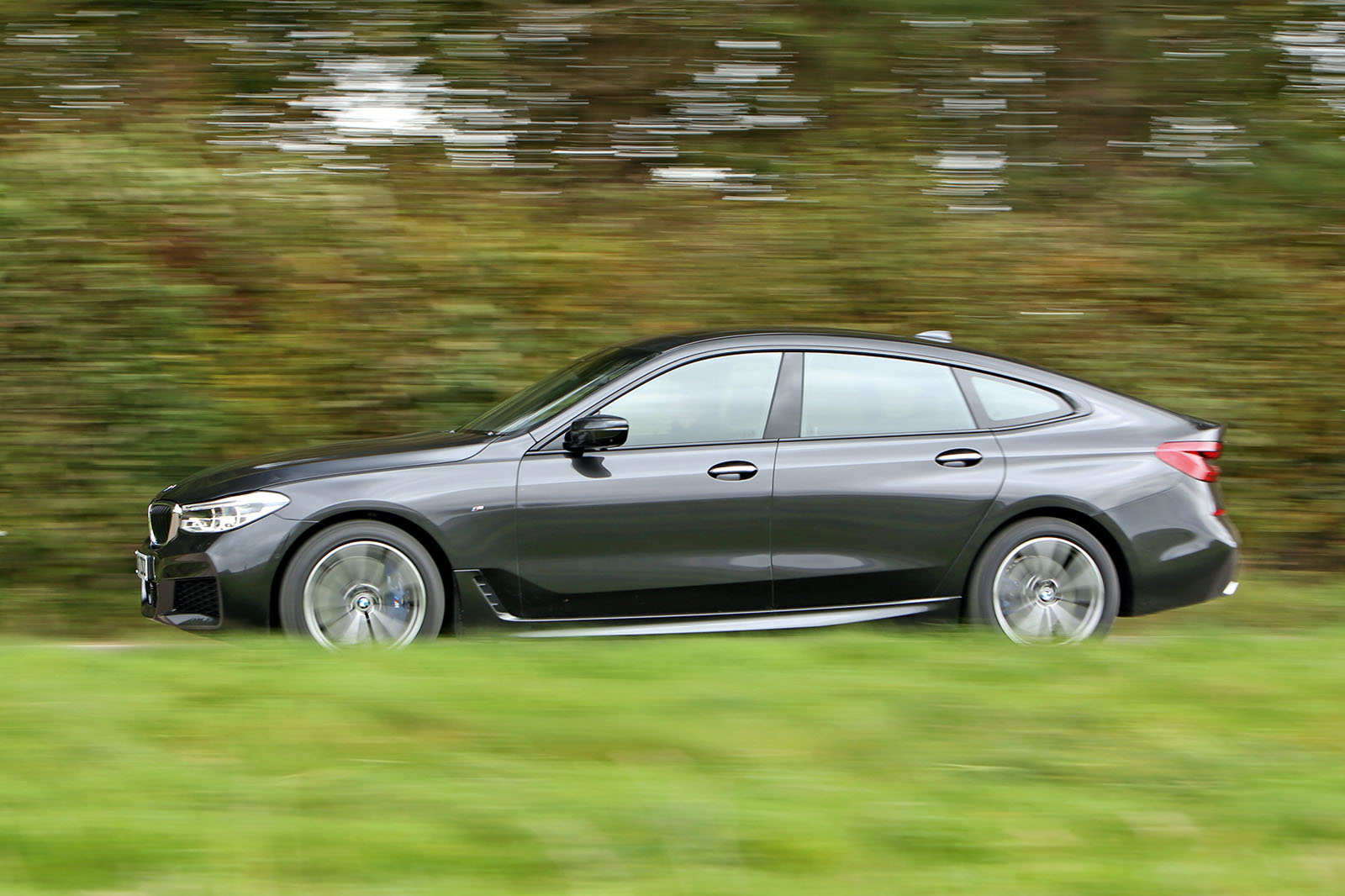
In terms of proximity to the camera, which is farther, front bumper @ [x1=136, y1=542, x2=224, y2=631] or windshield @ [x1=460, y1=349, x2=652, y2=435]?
windshield @ [x1=460, y1=349, x2=652, y2=435]

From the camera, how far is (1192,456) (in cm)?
651

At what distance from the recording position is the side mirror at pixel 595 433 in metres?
6.04

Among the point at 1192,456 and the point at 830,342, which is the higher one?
the point at 830,342

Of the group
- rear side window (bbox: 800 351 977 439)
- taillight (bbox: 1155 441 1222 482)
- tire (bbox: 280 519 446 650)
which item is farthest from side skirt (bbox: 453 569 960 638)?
taillight (bbox: 1155 441 1222 482)

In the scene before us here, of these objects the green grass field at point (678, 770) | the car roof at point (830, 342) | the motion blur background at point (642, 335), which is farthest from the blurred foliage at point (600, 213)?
the green grass field at point (678, 770)

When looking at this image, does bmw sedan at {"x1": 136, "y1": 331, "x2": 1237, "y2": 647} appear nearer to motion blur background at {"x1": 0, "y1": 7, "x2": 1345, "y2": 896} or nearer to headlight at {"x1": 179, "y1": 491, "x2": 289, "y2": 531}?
headlight at {"x1": 179, "y1": 491, "x2": 289, "y2": 531}

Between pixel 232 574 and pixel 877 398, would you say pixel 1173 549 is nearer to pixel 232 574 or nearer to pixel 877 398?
pixel 877 398

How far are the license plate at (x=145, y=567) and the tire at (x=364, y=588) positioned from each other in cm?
84

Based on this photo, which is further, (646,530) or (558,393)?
(558,393)

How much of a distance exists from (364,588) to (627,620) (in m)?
1.15

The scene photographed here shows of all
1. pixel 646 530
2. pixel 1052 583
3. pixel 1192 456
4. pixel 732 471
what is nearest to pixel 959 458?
pixel 1052 583

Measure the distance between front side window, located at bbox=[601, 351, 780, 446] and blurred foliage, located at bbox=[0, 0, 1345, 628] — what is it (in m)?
3.21

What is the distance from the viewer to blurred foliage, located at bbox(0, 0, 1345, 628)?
336 inches

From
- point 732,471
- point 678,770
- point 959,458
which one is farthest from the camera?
point 959,458
